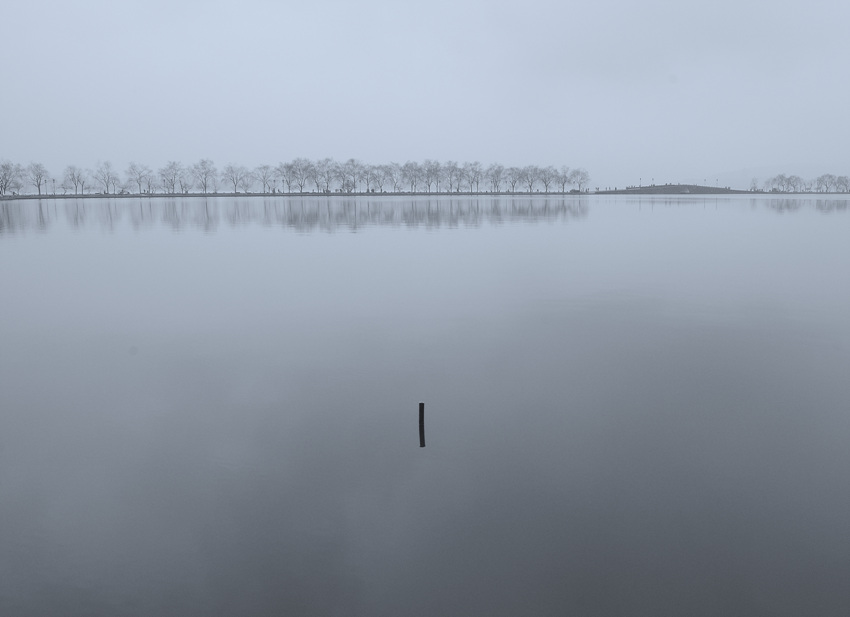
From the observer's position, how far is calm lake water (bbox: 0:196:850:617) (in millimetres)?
6512

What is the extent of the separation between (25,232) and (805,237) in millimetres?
59961

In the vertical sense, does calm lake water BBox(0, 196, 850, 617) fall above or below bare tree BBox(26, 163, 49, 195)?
below

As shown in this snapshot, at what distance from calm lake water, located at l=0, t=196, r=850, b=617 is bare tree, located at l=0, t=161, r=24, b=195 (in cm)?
17517

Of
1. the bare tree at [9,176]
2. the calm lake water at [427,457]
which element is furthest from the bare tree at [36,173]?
the calm lake water at [427,457]

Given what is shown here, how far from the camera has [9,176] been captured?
166250mm

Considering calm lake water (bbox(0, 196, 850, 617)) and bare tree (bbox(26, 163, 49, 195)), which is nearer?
calm lake water (bbox(0, 196, 850, 617))

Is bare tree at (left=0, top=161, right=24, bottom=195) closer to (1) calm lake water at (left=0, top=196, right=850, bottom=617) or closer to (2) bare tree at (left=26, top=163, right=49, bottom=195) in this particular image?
(2) bare tree at (left=26, top=163, right=49, bottom=195)

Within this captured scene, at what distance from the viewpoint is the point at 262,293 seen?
2255cm

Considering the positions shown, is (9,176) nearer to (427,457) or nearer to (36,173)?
(36,173)

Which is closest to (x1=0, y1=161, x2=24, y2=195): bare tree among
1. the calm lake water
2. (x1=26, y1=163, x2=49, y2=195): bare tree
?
(x1=26, y1=163, x2=49, y2=195): bare tree

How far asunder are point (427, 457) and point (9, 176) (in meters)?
198

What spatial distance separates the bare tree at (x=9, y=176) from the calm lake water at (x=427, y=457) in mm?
175165

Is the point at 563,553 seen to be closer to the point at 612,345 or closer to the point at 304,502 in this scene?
the point at 304,502

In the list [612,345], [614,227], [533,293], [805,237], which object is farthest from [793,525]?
[614,227]
